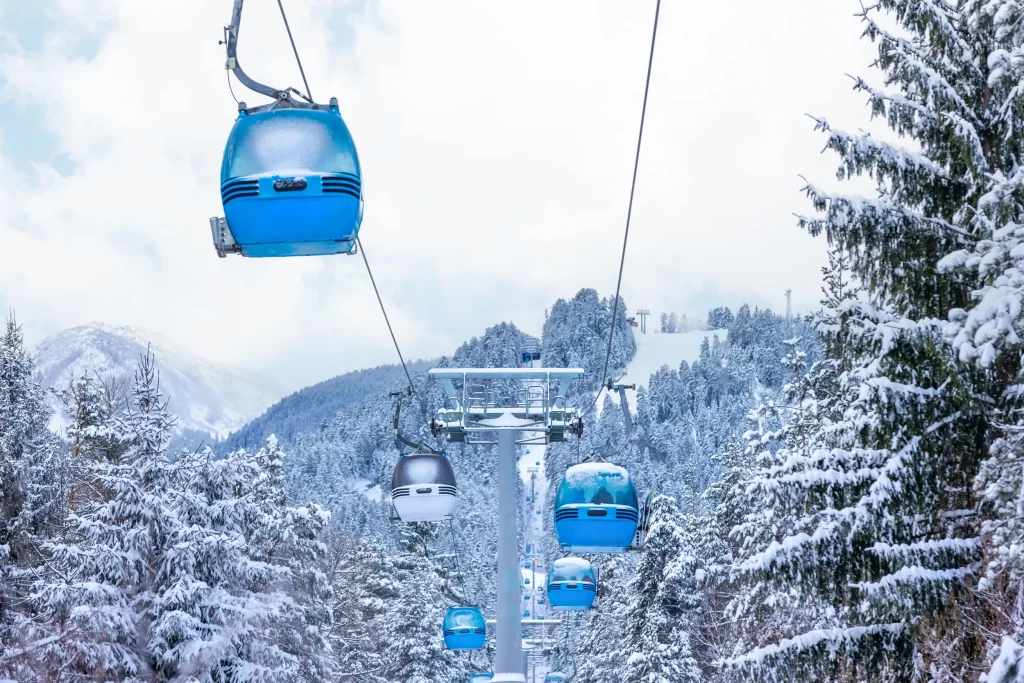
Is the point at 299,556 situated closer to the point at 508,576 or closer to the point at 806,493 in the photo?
the point at 508,576

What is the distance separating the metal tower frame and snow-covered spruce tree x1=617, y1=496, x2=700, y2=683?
358 inches

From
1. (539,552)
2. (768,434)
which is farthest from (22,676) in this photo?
(539,552)

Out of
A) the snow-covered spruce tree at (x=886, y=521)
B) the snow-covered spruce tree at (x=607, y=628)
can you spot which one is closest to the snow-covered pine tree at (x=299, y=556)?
the snow-covered spruce tree at (x=607, y=628)

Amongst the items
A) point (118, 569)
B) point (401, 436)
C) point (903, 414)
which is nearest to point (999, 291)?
point (903, 414)

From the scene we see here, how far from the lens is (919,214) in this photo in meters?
8.77

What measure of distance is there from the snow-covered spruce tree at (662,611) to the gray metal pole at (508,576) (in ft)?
28.9

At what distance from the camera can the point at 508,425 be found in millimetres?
18719

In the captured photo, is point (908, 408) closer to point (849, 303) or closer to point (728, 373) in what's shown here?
point (849, 303)

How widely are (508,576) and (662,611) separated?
34.1ft

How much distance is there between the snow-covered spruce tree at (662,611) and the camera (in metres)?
28.2

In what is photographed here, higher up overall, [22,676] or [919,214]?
[919,214]

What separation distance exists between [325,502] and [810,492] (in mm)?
109366

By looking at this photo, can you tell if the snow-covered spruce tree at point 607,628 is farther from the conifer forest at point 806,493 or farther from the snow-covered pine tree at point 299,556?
the snow-covered pine tree at point 299,556

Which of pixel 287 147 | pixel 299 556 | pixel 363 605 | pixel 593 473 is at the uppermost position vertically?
pixel 287 147
